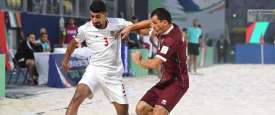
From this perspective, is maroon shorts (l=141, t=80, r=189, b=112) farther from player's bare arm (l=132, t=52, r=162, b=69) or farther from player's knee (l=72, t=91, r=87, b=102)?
player's knee (l=72, t=91, r=87, b=102)

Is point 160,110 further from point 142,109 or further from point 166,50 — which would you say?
point 166,50

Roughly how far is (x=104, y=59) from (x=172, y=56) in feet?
3.97

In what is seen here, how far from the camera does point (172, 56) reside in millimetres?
6379

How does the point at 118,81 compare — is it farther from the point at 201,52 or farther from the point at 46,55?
the point at 201,52

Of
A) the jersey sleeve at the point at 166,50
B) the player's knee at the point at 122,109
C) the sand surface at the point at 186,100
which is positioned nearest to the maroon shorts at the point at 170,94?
the jersey sleeve at the point at 166,50

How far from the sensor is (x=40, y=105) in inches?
431

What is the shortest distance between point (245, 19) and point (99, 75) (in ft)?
107

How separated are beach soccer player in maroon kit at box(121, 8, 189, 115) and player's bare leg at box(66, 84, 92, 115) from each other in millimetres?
733

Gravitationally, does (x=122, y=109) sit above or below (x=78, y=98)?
below

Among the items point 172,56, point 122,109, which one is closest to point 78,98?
point 122,109

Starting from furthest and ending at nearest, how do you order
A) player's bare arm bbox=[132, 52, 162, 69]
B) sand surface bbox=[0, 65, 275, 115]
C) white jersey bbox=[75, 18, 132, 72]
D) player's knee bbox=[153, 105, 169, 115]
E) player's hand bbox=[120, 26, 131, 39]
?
sand surface bbox=[0, 65, 275, 115] → white jersey bbox=[75, 18, 132, 72] → player's hand bbox=[120, 26, 131, 39] → player's knee bbox=[153, 105, 169, 115] → player's bare arm bbox=[132, 52, 162, 69]

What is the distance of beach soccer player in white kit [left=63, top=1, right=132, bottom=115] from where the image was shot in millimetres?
7211

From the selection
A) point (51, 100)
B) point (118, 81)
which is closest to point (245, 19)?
point (51, 100)

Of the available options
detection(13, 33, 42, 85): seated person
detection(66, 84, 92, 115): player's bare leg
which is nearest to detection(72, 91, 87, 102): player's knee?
detection(66, 84, 92, 115): player's bare leg
